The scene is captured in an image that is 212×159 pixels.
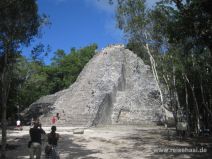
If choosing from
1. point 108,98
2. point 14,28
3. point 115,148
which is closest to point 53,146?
point 14,28

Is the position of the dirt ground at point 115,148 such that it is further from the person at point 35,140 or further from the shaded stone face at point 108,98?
the shaded stone face at point 108,98

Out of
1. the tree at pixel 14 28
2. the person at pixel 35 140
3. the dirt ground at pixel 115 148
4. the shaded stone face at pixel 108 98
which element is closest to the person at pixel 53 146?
the person at pixel 35 140

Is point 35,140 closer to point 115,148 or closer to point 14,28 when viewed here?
point 14,28

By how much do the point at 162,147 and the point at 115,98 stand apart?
20102 millimetres

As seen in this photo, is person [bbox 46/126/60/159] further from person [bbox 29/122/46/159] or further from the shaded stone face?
the shaded stone face

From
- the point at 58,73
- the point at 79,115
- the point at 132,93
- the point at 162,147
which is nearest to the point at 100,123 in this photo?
the point at 79,115

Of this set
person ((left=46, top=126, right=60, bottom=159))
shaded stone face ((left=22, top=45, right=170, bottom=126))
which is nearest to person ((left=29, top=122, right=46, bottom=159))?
person ((left=46, top=126, right=60, bottom=159))

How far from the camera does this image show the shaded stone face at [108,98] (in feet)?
103

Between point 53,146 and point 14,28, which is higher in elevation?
point 14,28

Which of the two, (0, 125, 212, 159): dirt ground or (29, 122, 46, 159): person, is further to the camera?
(0, 125, 212, 159): dirt ground

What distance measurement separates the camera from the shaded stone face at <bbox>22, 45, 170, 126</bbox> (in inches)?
1241

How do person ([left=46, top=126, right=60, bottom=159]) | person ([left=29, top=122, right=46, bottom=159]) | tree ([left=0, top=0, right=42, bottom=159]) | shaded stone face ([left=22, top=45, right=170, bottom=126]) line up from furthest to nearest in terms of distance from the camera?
1. shaded stone face ([left=22, top=45, right=170, bottom=126])
2. tree ([left=0, top=0, right=42, bottom=159])
3. person ([left=29, top=122, right=46, bottom=159])
4. person ([left=46, top=126, right=60, bottom=159])

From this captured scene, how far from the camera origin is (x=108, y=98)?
34438 mm

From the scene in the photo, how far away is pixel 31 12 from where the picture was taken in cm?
1479
